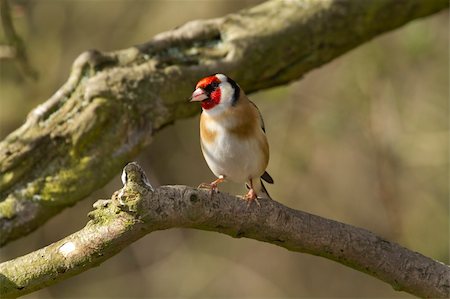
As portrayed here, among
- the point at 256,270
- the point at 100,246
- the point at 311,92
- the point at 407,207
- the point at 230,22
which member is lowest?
the point at 256,270

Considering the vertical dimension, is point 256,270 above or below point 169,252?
below

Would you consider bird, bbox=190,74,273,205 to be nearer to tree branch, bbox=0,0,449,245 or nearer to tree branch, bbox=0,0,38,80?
tree branch, bbox=0,0,449,245

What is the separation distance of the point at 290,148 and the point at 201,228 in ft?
12.6

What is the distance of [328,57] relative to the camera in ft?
13.4

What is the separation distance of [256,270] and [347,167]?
1.23 meters

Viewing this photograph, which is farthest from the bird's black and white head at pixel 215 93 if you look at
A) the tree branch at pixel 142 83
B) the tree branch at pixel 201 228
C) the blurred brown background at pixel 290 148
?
the blurred brown background at pixel 290 148

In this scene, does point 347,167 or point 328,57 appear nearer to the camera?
point 328,57

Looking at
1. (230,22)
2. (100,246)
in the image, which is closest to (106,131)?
(230,22)

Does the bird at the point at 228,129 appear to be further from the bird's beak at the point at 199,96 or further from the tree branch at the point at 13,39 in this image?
the tree branch at the point at 13,39

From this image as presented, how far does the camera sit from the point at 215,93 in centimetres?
336

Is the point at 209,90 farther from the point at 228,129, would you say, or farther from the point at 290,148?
the point at 290,148

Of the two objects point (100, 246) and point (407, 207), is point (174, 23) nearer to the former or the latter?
point (407, 207)

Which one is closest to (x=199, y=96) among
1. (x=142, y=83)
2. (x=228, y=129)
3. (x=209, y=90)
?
(x=209, y=90)

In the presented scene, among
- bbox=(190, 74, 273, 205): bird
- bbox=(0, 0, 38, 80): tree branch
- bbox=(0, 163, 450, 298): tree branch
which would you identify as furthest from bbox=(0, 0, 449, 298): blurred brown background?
bbox=(0, 163, 450, 298): tree branch
